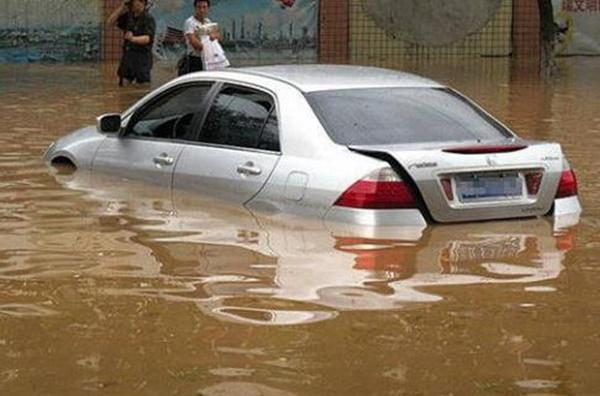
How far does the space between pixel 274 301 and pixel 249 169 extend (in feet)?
7.07

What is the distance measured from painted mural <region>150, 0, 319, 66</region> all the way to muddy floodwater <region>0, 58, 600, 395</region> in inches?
763

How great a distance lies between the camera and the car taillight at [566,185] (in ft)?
28.8

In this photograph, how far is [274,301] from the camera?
6.94m

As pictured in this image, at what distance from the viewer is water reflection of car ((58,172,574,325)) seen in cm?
701

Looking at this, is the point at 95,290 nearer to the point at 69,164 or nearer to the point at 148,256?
the point at 148,256

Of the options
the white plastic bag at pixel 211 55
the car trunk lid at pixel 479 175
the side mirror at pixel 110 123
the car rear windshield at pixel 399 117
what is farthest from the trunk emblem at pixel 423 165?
the white plastic bag at pixel 211 55

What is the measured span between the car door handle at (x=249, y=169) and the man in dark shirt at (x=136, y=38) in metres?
11.6

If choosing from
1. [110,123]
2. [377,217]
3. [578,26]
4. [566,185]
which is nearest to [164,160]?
[110,123]

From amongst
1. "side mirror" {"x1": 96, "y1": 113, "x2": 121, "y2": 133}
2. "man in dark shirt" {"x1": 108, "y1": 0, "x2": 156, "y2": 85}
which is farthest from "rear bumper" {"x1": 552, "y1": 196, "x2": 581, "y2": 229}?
"man in dark shirt" {"x1": 108, "y1": 0, "x2": 156, "y2": 85}

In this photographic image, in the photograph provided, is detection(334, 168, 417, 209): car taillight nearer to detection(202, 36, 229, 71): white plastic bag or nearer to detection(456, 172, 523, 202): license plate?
detection(456, 172, 523, 202): license plate

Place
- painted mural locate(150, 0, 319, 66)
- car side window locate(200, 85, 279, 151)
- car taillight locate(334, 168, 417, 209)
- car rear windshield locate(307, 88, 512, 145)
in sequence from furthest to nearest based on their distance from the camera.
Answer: painted mural locate(150, 0, 319, 66), car side window locate(200, 85, 279, 151), car rear windshield locate(307, 88, 512, 145), car taillight locate(334, 168, 417, 209)

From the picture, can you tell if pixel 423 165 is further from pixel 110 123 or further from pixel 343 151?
pixel 110 123

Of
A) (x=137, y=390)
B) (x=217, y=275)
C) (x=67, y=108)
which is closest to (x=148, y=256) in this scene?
(x=217, y=275)

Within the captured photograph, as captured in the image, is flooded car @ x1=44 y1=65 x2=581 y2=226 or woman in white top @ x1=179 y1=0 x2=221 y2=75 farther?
woman in white top @ x1=179 y1=0 x2=221 y2=75
